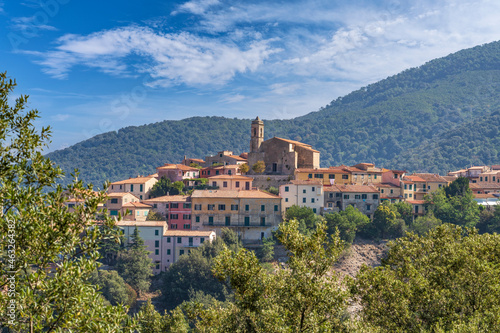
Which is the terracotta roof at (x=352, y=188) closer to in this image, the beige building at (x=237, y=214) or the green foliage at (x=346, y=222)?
the green foliage at (x=346, y=222)

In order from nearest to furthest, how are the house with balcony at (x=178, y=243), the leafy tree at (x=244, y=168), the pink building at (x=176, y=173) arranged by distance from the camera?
the house with balcony at (x=178, y=243), the leafy tree at (x=244, y=168), the pink building at (x=176, y=173)

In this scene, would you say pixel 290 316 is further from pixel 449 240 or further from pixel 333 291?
pixel 449 240

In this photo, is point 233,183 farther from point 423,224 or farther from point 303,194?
point 423,224

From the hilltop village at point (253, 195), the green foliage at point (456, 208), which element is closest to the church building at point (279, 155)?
the hilltop village at point (253, 195)

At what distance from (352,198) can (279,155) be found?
16.5 m

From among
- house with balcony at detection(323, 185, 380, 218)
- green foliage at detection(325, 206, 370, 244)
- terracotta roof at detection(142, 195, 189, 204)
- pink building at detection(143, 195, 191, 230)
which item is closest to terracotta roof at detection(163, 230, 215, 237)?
pink building at detection(143, 195, 191, 230)

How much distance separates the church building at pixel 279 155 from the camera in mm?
78875

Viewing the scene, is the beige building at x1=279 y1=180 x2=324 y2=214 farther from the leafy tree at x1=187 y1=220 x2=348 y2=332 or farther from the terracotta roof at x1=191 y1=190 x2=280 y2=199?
the leafy tree at x1=187 y1=220 x2=348 y2=332

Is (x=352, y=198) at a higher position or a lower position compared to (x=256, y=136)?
lower

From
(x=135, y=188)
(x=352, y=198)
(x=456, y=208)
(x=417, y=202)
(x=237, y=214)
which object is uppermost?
(x=135, y=188)

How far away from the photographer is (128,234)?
197ft

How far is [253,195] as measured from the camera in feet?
216

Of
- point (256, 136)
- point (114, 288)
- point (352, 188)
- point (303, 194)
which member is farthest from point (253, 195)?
point (114, 288)

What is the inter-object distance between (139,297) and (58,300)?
5081 centimetres
